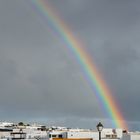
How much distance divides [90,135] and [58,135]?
13.2 m

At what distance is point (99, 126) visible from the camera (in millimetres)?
32125

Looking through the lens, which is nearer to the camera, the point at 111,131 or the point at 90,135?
the point at 90,135

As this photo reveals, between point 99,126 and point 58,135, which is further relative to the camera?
point 58,135

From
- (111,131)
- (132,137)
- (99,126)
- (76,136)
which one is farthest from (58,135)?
(99,126)

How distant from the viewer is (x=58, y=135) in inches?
4813

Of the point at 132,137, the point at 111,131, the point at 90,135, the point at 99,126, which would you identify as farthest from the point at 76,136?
the point at 99,126

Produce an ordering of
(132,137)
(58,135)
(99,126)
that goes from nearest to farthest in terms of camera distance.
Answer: (99,126) < (132,137) < (58,135)

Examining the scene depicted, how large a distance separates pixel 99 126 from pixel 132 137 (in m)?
41.7

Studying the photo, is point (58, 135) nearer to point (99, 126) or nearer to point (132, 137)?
point (132, 137)

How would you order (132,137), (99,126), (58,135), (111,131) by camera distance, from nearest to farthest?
(99,126), (132,137), (58,135), (111,131)

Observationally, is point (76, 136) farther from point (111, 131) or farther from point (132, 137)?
point (132, 137)

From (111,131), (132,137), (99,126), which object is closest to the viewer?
(99,126)

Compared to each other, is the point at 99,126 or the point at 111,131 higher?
the point at 111,131

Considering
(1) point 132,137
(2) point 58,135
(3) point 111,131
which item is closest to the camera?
(1) point 132,137
